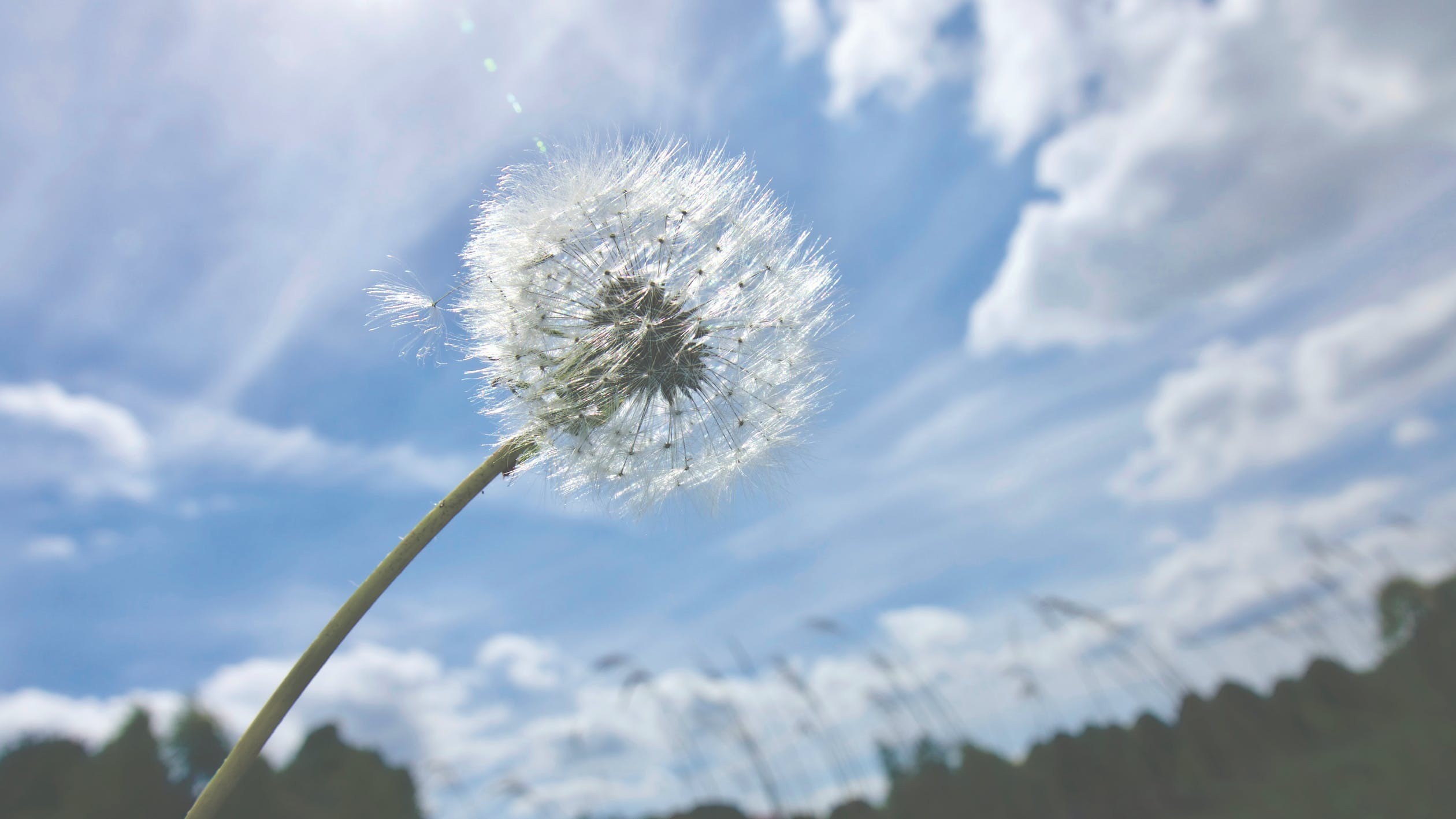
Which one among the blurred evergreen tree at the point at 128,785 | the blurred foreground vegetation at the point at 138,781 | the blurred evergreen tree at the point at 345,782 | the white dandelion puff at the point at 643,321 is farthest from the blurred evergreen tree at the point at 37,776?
the white dandelion puff at the point at 643,321

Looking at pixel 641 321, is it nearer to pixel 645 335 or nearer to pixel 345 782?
pixel 645 335

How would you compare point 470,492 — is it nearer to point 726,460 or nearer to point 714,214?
point 726,460

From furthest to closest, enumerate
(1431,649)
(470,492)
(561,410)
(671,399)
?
1. (1431,649)
2. (671,399)
3. (561,410)
4. (470,492)

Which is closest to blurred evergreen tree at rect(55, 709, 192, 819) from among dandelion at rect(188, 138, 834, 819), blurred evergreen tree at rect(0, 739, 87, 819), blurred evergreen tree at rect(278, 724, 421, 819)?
blurred evergreen tree at rect(0, 739, 87, 819)

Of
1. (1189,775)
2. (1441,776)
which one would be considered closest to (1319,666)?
(1189,775)

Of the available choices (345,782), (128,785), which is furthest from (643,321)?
(345,782)

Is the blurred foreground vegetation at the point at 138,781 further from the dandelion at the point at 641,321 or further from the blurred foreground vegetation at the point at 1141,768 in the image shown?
the dandelion at the point at 641,321

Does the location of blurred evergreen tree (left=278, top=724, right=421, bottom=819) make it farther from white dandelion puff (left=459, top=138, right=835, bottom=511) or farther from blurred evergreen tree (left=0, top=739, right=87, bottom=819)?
white dandelion puff (left=459, top=138, right=835, bottom=511)
